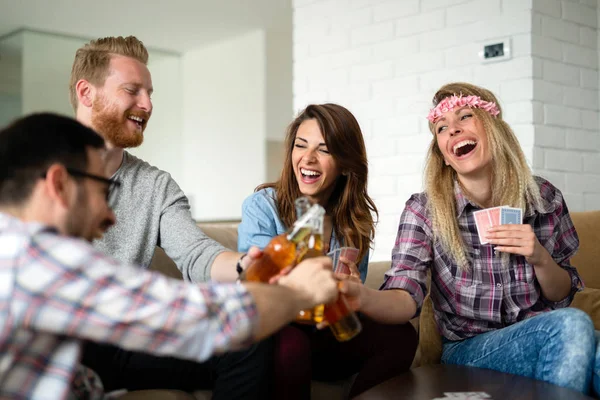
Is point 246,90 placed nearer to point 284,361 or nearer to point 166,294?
point 284,361

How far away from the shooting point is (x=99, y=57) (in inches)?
83.7

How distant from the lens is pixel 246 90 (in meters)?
7.62

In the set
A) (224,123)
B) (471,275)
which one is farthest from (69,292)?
(224,123)

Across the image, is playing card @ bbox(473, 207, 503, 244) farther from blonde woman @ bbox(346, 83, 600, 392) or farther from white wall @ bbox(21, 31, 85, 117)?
white wall @ bbox(21, 31, 85, 117)

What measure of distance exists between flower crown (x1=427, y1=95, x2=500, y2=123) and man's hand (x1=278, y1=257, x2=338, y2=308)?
3.95 feet

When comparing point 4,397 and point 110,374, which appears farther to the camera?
point 110,374

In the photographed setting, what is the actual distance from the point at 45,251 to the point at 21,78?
6689mm

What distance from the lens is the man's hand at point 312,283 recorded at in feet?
3.76

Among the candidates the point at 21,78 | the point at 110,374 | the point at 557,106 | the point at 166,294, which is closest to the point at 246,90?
the point at 21,78

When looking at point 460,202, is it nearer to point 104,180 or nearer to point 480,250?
point 480,250

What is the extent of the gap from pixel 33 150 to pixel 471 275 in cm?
145

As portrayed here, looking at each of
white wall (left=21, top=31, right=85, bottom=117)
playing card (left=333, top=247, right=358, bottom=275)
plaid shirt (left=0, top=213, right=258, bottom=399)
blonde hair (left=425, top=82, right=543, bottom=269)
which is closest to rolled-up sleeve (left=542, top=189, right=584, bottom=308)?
blonde hair (left=425, top=82, right=543, bottom=269)

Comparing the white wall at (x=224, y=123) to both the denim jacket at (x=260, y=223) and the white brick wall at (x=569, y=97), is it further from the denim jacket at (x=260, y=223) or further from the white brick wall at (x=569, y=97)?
the denim jacket at (x=260, y=223)

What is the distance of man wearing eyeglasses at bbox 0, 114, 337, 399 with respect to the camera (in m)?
0.93
